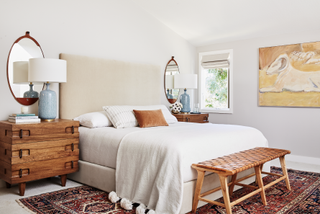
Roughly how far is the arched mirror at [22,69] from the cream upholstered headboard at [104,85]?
1.13 ft

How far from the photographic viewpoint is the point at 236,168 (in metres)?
2.17

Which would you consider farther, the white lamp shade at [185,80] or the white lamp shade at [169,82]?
the white lamp shade at [169,82]

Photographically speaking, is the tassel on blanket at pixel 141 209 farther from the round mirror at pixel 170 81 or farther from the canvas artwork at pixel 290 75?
the canvas artwork at pixel 290 75

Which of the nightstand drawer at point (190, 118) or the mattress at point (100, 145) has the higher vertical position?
the nightstand drawer at point (190, 118)

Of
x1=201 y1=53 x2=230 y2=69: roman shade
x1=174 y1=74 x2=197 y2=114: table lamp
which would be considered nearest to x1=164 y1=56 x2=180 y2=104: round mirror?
x1=174 y1=74 x2=197 y2=114: table lamp

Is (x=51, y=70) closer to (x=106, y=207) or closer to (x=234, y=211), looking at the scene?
(x=106, y=207)

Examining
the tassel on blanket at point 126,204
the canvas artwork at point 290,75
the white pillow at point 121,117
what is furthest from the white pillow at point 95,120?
the canvas artwork at point 290,75

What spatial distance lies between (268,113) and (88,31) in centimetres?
328

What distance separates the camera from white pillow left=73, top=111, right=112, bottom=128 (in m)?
3.36

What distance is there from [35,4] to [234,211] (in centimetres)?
317

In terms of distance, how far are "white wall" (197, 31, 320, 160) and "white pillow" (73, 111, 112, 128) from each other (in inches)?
109

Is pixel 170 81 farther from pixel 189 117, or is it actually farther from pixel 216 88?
pixel 216 88

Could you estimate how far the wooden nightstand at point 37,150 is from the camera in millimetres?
2675

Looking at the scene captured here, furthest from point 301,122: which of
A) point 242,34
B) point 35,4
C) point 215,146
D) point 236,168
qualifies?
point 35,4
